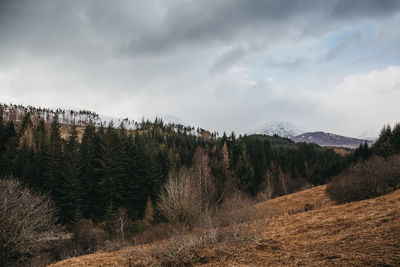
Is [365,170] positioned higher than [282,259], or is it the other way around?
[365,170]

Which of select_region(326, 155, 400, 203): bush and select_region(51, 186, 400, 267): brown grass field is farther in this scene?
select_region(326, 155, 400, 203): bush

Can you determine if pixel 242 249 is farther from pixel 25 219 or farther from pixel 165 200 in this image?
pixel 25 219

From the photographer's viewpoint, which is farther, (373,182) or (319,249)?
(373,182)

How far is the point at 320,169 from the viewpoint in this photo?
192 ft

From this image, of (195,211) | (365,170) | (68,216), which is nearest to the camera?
(365,170)

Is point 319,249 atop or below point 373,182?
below

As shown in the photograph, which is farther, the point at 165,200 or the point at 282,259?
the point at 165,200

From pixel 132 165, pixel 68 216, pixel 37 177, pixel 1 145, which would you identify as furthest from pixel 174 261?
pixel 1 145

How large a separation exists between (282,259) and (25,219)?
14.1 meters

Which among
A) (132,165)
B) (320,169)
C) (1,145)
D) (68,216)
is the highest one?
(1,145)

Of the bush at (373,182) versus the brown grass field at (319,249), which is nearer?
the brown grass field at (319,249)

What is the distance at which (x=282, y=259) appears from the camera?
557 centimetres

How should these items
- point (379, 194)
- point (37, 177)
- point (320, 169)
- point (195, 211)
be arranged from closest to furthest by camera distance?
point (379, 194) < point (195, 211) < point (37, 177) < point (320, 169)

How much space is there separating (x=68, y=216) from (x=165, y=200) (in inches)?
1115
